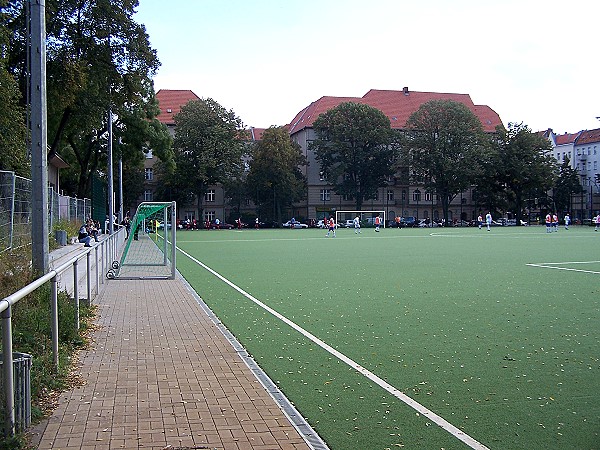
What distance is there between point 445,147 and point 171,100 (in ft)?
132

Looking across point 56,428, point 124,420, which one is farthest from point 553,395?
point 56,428

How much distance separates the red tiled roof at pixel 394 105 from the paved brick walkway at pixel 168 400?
286ft

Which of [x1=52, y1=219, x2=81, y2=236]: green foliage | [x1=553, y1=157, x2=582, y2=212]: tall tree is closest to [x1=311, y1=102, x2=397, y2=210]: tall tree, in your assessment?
[x1=553, y1=157, x2=582, y2=212]: tall tree

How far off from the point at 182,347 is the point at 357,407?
346cm

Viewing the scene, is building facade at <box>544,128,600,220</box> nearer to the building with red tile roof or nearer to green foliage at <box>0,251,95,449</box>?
the building with red tile roof

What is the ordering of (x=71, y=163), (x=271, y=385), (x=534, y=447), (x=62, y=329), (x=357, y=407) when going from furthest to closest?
(x=71, y=163), (x=62, y=329), (x=271, y=385), (x=357, y=407), (x=534, y=447)

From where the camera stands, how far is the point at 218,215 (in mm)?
97812

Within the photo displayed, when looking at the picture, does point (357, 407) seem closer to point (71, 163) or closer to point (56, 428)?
point (56, 428)

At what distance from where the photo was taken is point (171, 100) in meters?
99.2

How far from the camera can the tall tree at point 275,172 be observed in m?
86.2

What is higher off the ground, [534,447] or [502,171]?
[502,171]

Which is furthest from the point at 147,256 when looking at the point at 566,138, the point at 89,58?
the point at 566,138

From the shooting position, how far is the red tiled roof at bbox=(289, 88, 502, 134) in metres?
98.2

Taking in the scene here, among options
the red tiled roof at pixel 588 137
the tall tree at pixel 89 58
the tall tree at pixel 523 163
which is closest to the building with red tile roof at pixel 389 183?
the tall tree at pixel 523 163
